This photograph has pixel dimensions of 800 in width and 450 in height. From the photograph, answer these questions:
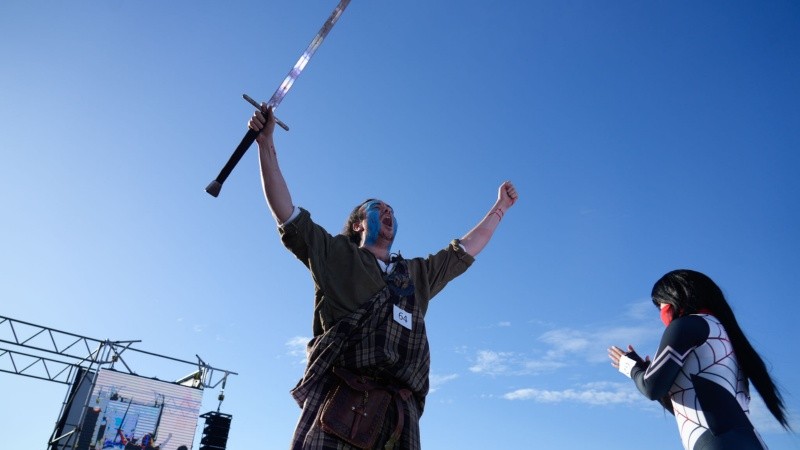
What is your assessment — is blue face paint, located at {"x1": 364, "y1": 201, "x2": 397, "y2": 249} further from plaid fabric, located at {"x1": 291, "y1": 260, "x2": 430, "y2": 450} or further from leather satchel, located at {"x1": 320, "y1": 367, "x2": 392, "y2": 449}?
leather satchel, located at {"x1": 320, "y1": 367, "x2": 392, "y2": 449}

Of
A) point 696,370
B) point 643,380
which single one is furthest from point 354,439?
point 696,370

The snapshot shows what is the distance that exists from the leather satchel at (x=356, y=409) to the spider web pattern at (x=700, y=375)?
1.20m

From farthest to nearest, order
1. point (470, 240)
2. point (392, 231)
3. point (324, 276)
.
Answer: point (470, 240) < point (392, 231) < point (324, 276)

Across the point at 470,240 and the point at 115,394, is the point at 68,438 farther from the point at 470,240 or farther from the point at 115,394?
the point at 470,240

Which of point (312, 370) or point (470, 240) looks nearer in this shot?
point (312, 370)

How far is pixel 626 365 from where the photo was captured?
102 inches

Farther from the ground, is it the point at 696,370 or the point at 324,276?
the point at 324,276

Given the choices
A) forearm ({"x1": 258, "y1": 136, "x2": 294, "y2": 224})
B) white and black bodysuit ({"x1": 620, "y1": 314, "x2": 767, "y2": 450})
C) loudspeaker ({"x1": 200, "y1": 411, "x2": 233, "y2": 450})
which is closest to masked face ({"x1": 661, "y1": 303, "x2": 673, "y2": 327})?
white and black bodysuit ({"x1": 620, "y1": 314, "x2": 767, "y2": 450})

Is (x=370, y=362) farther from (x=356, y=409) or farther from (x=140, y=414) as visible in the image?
(x=140, y=414)

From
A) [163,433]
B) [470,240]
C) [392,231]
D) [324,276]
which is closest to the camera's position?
[324,276]

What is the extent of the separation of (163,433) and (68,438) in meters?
2.15

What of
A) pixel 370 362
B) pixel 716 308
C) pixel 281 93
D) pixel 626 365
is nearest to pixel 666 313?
pixel 716 308

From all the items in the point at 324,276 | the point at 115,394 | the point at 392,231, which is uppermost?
the point at 115,394

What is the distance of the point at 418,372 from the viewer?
246cm
